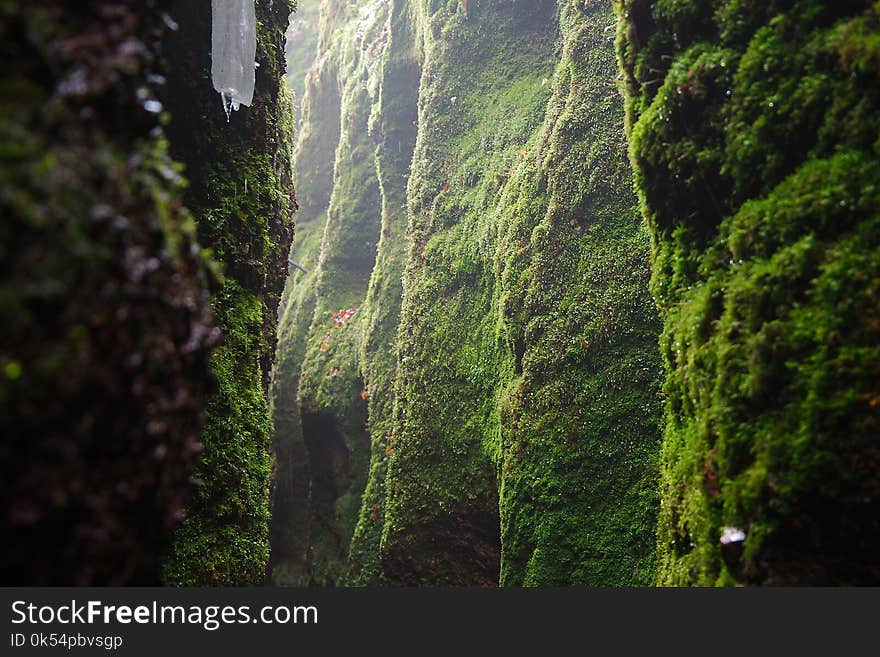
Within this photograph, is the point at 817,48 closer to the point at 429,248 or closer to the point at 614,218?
the point at 614,218

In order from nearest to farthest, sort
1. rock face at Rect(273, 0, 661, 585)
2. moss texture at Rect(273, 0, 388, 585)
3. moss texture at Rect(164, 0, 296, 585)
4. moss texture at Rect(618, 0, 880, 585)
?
1. moss texture at Rect(618, 0, 880, 585)
2. moss texture at Rect(164, 0, 296, 585)
3. rock face at Rect(273, 0, 661, 585)
4. moss texture at Rect(273, 0, 388, 585)

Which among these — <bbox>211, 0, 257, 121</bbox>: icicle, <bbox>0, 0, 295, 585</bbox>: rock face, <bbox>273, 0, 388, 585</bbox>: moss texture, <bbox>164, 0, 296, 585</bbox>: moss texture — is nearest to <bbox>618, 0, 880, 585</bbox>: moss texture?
<bbox>0, 0, 295, 585</bbox>: rock face

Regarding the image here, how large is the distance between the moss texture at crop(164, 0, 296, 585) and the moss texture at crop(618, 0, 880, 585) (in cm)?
425

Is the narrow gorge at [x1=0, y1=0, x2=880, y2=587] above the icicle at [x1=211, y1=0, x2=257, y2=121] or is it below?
below

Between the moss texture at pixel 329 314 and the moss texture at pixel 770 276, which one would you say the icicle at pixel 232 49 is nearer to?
the moss texture at pixel 770 276

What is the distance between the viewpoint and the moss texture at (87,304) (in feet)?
5.77

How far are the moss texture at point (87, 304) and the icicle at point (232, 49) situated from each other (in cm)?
378

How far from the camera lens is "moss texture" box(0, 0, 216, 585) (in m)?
1.76

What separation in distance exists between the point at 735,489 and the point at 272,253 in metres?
6.26

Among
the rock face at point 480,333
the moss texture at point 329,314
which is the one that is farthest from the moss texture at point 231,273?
the moss texture at point 329,314

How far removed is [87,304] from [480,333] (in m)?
9.21

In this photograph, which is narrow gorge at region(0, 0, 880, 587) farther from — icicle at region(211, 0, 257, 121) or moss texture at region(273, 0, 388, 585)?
moss texture at region(273, 0, 388, 585)

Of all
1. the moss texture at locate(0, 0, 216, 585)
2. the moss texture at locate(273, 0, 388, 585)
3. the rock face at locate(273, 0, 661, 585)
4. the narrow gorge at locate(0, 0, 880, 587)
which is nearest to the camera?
the moss texture at locate(0, 0, 216, 585)

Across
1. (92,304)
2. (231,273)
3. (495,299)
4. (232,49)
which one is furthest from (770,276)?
(495,299)
